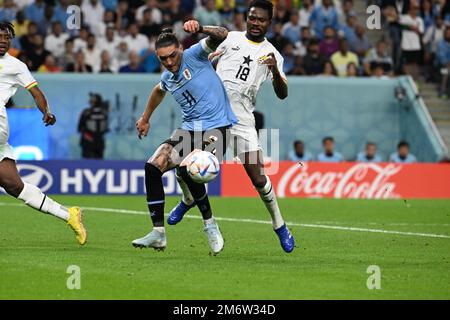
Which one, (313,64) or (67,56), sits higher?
(67,56)

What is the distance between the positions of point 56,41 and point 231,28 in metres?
3.82

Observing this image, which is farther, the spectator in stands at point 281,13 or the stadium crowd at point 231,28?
the spectator in stands at point 281,13

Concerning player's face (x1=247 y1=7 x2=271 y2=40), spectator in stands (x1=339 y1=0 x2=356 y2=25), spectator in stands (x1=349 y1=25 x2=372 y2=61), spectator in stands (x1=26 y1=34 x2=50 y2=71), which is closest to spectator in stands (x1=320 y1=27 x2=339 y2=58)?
spectator in stands (x1=349 y1=25 x2=372 y2=61)

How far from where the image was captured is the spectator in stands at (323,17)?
82.7 ft

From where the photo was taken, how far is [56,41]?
2348cm

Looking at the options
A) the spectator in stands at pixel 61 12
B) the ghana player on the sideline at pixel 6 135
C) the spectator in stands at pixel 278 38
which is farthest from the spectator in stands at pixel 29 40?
the ghana player on the sideline at pixel 6 135

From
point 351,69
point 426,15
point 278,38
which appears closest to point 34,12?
point 278,38

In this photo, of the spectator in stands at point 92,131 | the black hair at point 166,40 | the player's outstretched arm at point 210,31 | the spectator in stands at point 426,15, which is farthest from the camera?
the spectator in stands at point 426,15

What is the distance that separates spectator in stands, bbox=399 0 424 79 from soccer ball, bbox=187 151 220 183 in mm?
15106

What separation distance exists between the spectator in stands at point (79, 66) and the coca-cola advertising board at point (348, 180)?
3833 mm

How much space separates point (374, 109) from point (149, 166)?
44.7 feet

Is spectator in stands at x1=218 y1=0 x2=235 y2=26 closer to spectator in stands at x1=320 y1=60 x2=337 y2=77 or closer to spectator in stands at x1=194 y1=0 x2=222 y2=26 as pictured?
spectator in stands at x1=194 y1=0 x2=222 y2=26

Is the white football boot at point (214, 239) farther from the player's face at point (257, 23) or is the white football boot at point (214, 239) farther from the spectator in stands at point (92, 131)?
the spectator in stands at point (92, 131)

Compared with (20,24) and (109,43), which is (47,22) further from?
(109,43)
